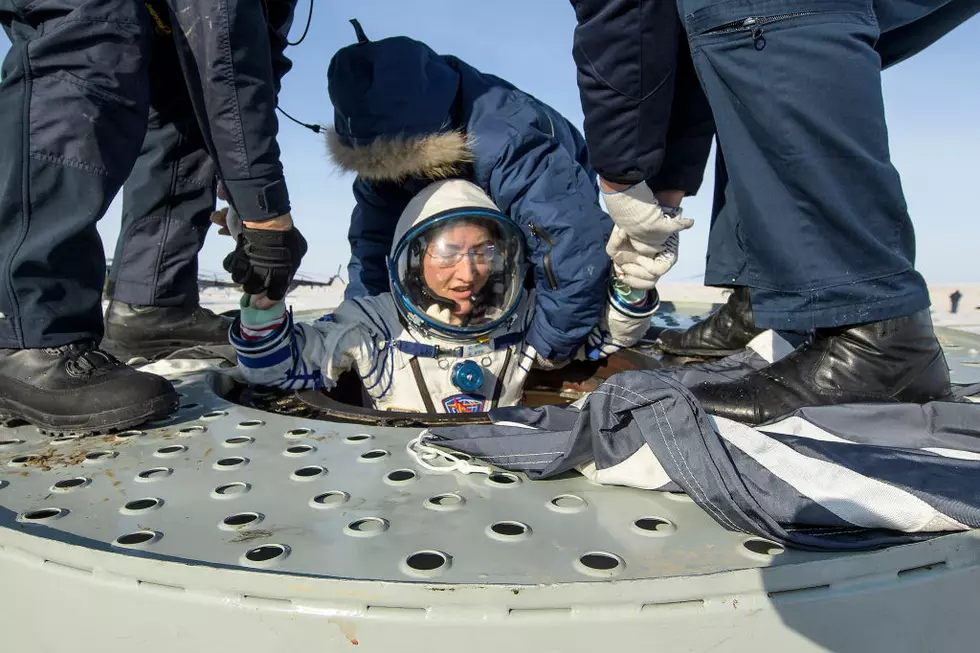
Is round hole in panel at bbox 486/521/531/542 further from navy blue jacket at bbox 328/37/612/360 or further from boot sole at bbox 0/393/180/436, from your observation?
navy blue jacket at bbox 328/37/612/360

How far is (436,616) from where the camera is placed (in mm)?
608

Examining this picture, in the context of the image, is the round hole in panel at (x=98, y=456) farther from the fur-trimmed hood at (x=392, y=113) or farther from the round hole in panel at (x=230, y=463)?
the fur-trimmed hood at (x=392, y=113)

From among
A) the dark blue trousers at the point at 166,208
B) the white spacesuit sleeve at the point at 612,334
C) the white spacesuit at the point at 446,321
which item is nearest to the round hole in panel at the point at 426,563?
the white spacesuit at the point at 446,321

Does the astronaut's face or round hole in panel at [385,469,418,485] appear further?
the astronaut's face

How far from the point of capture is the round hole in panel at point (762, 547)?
734 millimetres

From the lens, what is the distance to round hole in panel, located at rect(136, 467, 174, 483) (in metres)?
0.99

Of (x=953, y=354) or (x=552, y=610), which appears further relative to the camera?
(x=953, y=354)

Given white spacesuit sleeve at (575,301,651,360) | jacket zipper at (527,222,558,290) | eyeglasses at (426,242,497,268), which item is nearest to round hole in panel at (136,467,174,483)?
eyeglasses at (426,242,497,268)

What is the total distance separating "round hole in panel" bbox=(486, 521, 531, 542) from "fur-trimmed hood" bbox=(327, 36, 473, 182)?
142 centimetres

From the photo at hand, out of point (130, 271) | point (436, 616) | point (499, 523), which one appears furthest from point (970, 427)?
point (130, 271)

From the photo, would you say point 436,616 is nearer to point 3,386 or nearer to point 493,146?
point 3,386

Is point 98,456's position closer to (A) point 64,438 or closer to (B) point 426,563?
(A) point 64,438

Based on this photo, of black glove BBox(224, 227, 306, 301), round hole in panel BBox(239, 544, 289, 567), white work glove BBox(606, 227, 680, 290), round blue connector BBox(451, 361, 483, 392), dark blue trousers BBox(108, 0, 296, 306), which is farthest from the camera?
round blue connector BBox(451, 361, 483, 392)

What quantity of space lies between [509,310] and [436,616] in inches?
64.4
